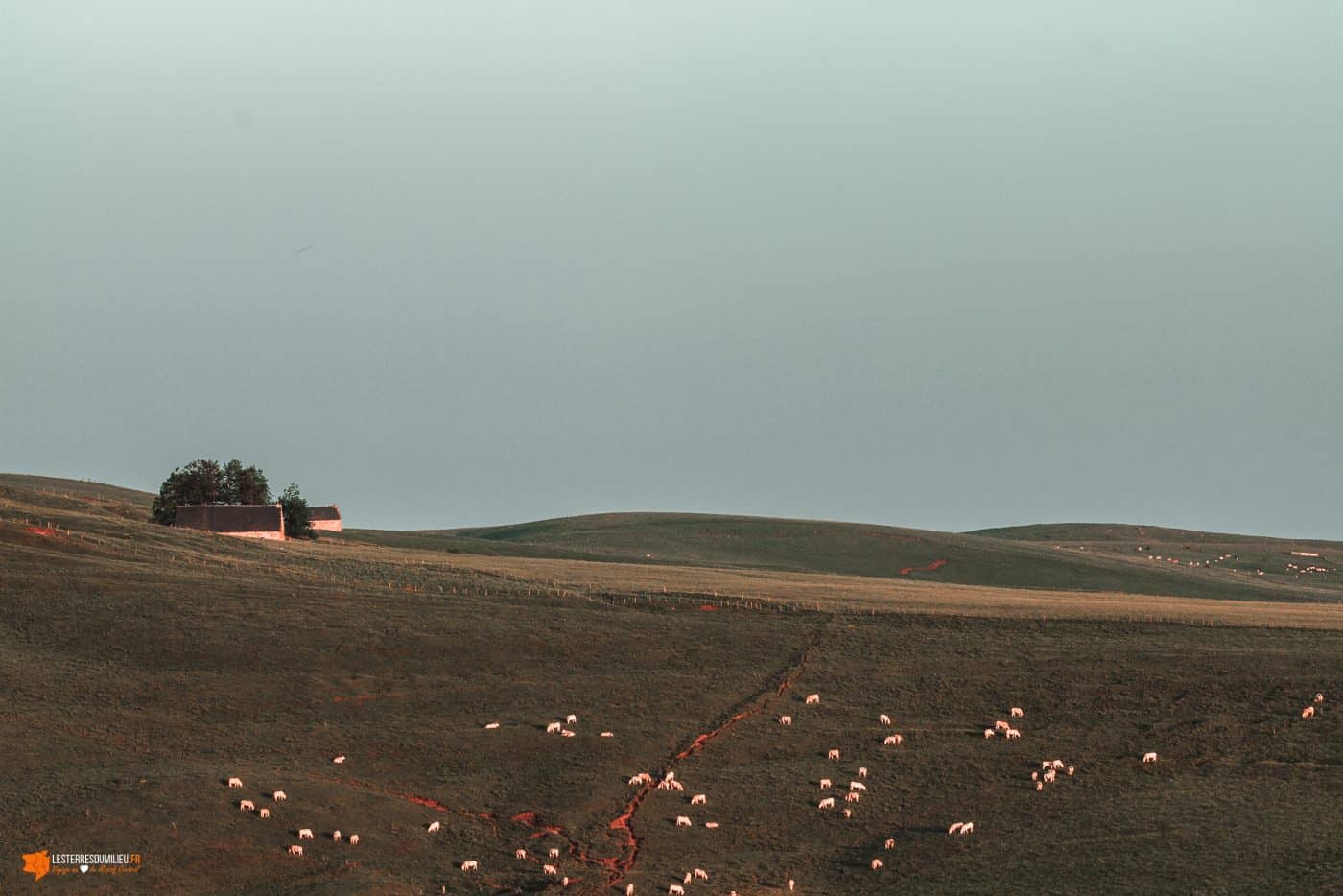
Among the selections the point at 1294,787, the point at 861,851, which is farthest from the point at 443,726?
the point at 1294,787

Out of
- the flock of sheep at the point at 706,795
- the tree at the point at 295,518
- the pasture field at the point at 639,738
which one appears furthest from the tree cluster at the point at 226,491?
the flock of sheep at the point at 706,795

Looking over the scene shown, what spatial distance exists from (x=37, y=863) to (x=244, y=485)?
92639 millimetres

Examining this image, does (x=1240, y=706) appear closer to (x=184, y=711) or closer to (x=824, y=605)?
(x=824, y=605)

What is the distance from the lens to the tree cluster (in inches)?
4683

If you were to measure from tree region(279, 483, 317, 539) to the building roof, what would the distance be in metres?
7.41

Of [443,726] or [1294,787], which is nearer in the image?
[1294,787]

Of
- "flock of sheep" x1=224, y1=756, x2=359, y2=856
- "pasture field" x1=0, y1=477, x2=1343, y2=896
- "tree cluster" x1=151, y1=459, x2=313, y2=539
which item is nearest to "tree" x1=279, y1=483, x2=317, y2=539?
"tree cluster" x1=151, y1=459, x2=313, y2=539

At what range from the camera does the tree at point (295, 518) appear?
119 metres

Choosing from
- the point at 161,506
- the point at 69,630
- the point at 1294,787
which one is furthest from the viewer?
the point at 161,506

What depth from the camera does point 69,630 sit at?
52.3m

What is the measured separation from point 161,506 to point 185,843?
294 ft

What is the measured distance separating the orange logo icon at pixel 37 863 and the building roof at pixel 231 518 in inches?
3029

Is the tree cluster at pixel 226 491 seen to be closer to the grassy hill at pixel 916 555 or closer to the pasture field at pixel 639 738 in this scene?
the grassy hill at pixel 916 555

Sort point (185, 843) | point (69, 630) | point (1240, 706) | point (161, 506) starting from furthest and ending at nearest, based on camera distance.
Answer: point (161, 506) → point (69, 630) → point (1240, 706) → point (185, 843)
